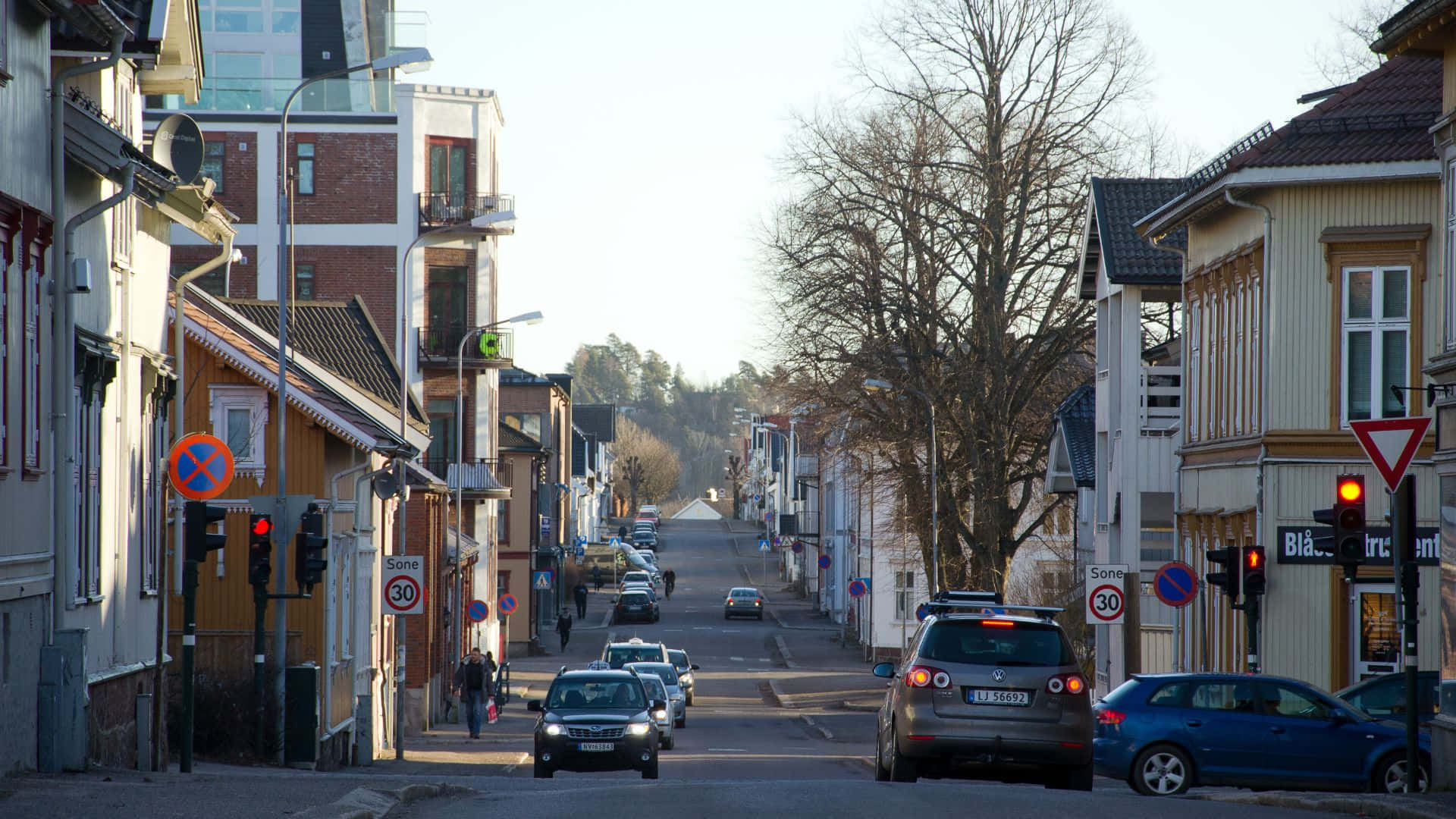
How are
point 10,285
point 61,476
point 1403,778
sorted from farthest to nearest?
point 1403,778 → point 61,476 → point 10,285

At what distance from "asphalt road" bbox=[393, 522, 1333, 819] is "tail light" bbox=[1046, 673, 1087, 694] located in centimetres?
87

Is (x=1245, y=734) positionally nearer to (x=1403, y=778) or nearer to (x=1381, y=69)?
(x=1403, y=778)

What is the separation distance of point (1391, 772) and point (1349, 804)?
4.52 metres

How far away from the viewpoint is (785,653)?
65312mm

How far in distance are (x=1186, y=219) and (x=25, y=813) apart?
21174 mm

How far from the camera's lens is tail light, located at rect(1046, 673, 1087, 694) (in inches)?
619

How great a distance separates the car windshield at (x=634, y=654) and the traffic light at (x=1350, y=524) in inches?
1141

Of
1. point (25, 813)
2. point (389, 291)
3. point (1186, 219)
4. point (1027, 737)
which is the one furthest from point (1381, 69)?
point (389, 291)

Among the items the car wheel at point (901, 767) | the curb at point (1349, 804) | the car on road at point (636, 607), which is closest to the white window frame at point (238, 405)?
the car wheel at point (901, 767)

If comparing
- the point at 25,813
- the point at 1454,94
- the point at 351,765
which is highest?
the point at 1454,94

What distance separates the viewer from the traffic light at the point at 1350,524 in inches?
626

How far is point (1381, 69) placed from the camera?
26625mm

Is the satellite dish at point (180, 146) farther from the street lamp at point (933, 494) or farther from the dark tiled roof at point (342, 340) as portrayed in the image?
the street lamp at point (933, 494)

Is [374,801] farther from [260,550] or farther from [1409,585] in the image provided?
[1409,585]
